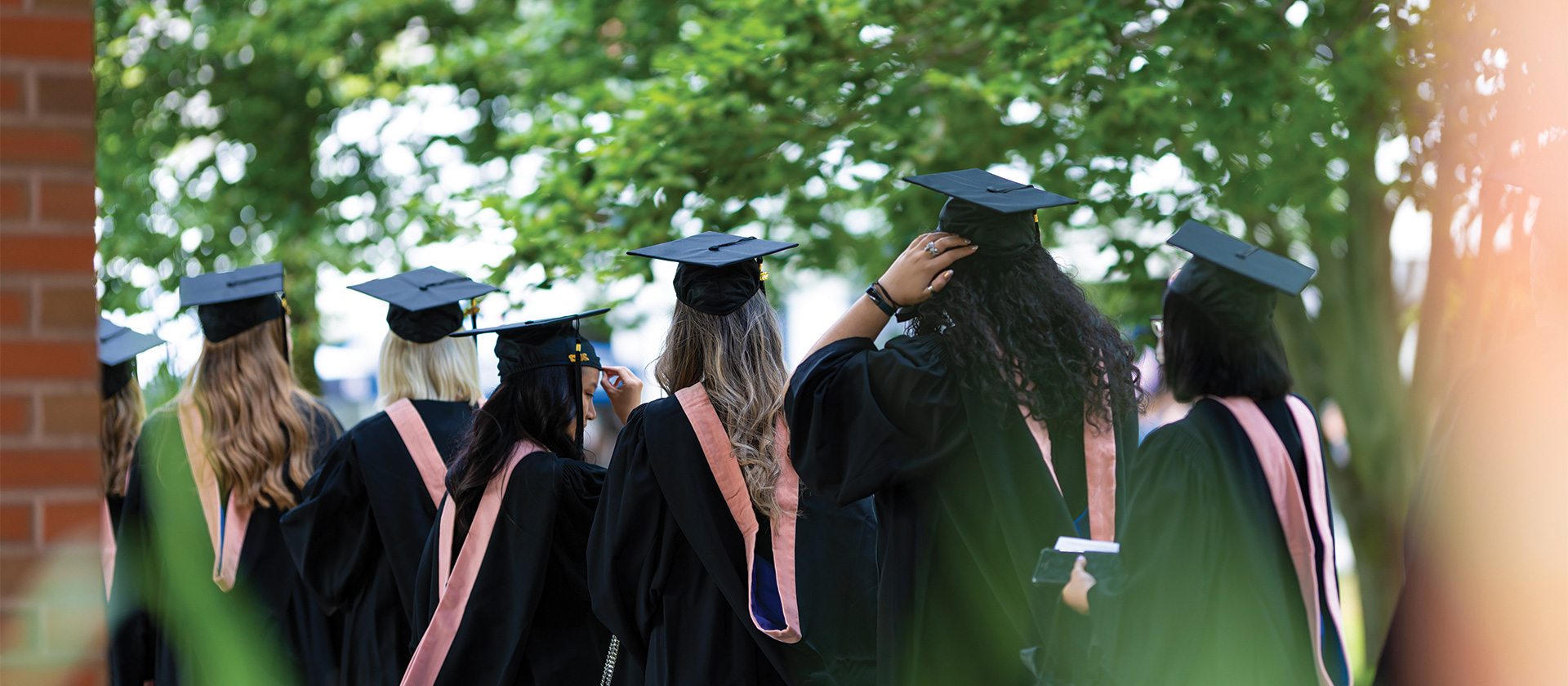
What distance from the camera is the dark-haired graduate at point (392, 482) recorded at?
362cm

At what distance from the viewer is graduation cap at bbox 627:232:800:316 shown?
3.00 meters

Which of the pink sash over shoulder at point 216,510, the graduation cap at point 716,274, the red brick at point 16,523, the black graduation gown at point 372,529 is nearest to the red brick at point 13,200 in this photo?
the red brick at point 16,523

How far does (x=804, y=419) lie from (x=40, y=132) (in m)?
1.52

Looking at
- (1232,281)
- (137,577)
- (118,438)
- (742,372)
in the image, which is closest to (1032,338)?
(1232,281)

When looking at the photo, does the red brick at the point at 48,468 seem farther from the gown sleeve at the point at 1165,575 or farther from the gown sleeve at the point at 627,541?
the gown sleeve at the point at 1165,575

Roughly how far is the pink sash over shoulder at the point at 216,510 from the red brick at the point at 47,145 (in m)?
2.42

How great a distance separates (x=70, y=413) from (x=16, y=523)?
0.56ft

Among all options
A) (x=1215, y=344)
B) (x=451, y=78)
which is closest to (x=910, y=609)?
(x=1215, y=344)

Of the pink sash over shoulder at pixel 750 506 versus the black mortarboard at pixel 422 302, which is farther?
the black mortarboard at pixel 422 302

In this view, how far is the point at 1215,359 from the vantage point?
274 cm

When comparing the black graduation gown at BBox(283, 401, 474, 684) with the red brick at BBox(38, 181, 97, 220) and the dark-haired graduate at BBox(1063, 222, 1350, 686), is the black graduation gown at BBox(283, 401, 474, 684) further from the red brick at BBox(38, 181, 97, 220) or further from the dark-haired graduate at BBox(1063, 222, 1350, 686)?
the dark-haired graduate at BBox(1063, 222, 1350, 686)

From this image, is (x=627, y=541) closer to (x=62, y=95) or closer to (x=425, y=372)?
(x=425, y=372)

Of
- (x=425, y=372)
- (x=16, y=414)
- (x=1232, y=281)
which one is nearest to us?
(x=16, y=414)

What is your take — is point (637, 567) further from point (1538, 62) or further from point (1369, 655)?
point (1369, 655)
